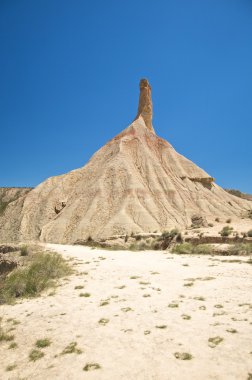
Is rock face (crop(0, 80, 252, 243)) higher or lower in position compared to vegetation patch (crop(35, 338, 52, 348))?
higher

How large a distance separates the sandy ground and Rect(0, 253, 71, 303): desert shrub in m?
0.63

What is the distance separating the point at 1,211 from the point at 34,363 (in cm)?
5213

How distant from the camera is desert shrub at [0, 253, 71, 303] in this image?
38.3 feet

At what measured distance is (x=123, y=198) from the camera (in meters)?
45.9

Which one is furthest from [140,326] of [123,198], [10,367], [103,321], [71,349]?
[123,198]

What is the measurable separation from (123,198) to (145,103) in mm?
28018

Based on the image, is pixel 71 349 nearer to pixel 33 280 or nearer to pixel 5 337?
pixel 5 337

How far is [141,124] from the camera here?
206 ft

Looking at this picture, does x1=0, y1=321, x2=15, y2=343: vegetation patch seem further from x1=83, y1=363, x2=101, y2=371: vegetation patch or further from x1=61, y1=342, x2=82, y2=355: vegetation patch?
x1=83, y1=363, x2=101, y2=371: vegetation patch

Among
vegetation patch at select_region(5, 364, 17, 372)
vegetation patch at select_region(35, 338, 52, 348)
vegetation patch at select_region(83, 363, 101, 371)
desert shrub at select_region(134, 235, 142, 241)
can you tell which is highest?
desert shrub at select_region(134, 235, 142, 241)

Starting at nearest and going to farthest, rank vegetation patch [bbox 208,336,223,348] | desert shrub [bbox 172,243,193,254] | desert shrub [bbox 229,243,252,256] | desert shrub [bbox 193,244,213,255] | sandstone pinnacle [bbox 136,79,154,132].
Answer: vegetation patch [bbox 208,336,223,348], desert shrub [bbox 229,243,252,256], desert shrub [bbox 193,244,213,255], desert shrub [bbox 172,243,193,254], sandstone pinnacle [bbox 136,79,154,132]

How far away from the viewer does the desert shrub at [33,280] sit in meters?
11.7

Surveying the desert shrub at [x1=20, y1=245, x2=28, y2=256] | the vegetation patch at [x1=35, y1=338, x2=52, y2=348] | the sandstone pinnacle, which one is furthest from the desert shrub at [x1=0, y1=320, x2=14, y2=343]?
the sandstone pinnacle

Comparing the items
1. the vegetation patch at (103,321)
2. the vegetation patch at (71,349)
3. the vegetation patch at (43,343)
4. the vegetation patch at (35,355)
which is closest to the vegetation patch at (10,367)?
the vegetation patch at (35,355)
